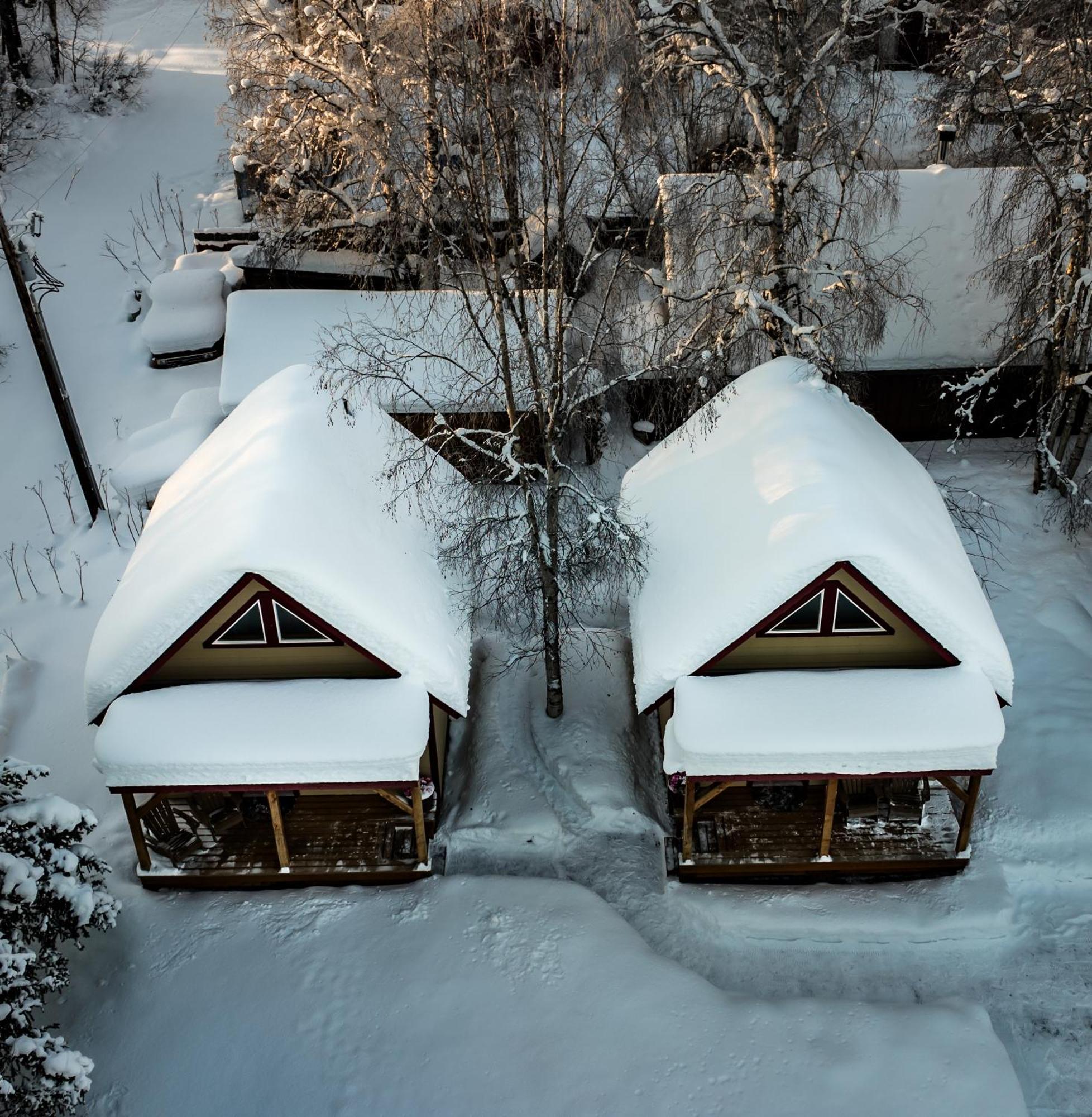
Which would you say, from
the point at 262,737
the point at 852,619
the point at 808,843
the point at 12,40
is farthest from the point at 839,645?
the point at 12,40

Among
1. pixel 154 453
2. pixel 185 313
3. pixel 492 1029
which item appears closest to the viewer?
pixel 492 1029

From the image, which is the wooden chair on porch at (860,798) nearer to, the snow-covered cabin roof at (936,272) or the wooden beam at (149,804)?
the wooden beam at (149,804)

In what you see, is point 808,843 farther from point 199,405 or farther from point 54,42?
point 54,42

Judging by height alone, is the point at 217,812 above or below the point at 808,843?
above

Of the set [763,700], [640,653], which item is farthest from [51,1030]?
[763,700]

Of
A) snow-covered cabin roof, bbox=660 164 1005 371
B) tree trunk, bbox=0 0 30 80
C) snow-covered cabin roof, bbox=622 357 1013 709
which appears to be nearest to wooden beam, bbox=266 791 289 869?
snow-covered cabin roof, bbox=622 357 1013 709

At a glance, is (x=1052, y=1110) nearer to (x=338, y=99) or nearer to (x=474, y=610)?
(x=474, y=610)
